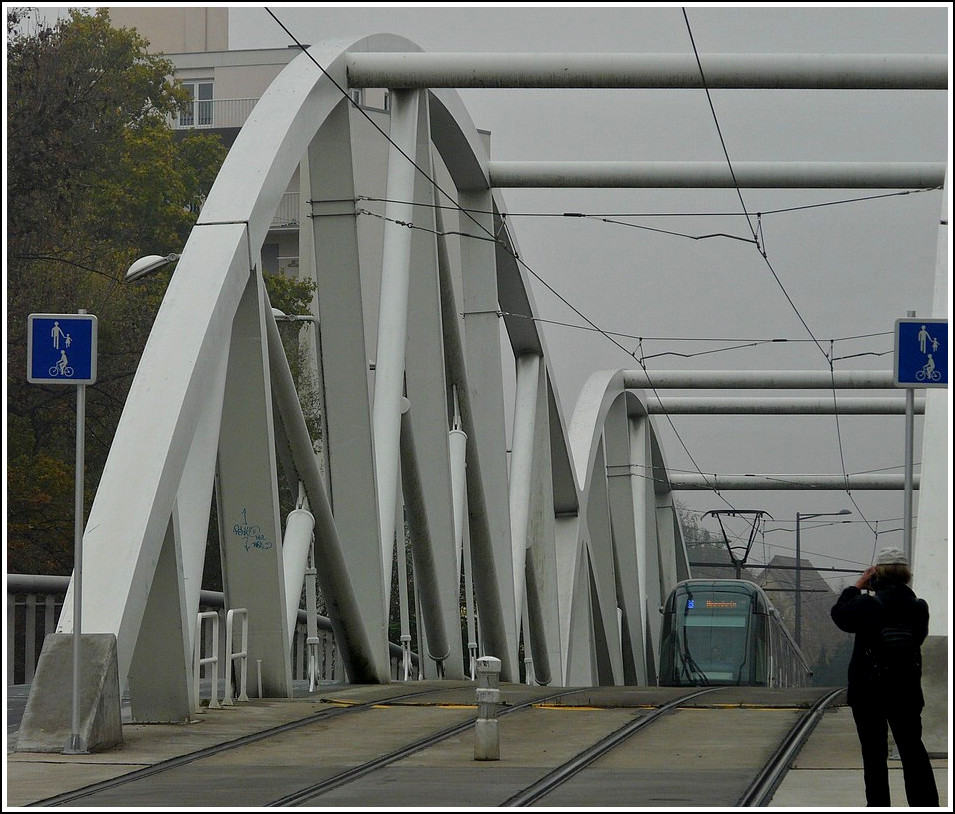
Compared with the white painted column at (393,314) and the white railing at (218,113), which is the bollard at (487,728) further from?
the white railing at (218,113)

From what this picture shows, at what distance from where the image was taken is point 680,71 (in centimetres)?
1848

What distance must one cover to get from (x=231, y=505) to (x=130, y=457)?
2.54 m

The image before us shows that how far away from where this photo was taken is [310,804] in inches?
334

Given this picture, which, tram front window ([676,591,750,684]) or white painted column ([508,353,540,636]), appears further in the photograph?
tram front window ([676,591,750,684])

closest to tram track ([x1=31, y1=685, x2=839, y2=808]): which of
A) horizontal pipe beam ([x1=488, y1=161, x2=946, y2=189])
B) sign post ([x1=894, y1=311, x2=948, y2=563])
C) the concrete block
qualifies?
the concrete block

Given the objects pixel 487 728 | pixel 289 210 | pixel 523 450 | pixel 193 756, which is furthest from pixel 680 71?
pixel 289 210

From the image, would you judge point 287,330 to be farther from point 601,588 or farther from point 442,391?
point 442,391

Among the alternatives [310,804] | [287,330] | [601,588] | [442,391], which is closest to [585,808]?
[310,804]

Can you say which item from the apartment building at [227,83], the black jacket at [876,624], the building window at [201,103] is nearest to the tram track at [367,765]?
the black jacket at [876,624]

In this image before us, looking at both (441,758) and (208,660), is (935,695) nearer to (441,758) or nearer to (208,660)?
(441,758)

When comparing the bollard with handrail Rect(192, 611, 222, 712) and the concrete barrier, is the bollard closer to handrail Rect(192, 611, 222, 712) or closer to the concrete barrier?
the concrete barrier

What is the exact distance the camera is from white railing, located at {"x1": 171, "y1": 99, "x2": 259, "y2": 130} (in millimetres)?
61531

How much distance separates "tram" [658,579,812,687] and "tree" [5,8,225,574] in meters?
13.4

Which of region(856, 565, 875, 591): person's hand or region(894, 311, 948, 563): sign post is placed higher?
region(894, 311, 948, 563): sign post
